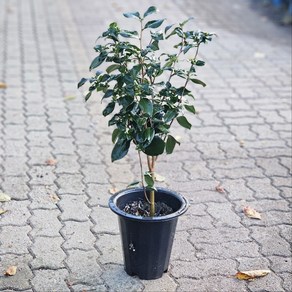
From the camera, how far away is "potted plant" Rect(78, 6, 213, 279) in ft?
12.2

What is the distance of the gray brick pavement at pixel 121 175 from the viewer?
13.7 ft

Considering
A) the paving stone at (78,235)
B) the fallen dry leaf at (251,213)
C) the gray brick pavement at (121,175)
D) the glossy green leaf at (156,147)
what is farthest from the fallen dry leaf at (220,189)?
the glossy green leaf at (156,147)

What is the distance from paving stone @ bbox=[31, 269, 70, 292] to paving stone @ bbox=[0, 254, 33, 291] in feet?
0.14

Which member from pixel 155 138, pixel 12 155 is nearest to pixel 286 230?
pixel 155 138

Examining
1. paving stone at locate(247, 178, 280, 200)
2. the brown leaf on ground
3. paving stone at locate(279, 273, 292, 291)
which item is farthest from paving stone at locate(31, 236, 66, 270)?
paving stone at locate(247, 178, 280, 200)

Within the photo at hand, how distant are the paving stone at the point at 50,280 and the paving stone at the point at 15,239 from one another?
301mm

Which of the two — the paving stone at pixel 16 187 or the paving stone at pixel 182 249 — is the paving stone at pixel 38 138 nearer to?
the paving stone at pixel 16 187

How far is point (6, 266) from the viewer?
4.14 metres

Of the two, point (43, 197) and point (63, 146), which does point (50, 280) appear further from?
point (63, 146)

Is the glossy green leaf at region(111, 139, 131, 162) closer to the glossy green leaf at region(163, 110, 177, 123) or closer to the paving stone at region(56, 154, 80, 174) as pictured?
the glossy green leaf at region(163, 110, 177, 123)

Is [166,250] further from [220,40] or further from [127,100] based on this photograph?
[220,40]

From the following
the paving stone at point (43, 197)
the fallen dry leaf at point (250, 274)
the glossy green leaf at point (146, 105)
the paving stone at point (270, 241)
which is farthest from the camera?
the paving stone at point (43, 197)

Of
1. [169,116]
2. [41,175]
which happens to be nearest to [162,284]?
[169,116]

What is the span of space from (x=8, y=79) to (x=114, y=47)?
180 inches
